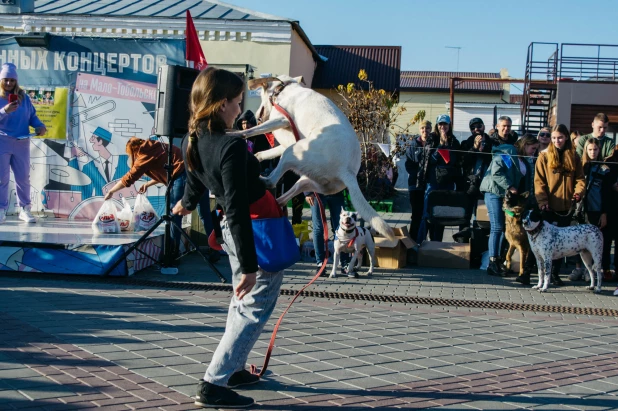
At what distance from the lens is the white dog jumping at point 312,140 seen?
315cm

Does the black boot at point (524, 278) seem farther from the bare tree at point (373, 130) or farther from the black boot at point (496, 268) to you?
the bare tree at point (373, 130)

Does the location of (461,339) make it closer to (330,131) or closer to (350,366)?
(350,366)

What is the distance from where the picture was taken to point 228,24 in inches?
650

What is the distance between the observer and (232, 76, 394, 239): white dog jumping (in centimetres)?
315

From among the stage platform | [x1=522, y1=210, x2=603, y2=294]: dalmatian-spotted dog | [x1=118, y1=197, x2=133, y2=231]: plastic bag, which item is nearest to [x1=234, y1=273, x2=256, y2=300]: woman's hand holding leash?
the stage platform

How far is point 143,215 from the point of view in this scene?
909 cm

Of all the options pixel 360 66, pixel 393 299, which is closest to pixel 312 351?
pixel 393 299

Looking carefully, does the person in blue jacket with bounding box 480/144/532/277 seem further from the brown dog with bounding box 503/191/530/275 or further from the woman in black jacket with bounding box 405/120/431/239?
the woman in black jacket with bounding box 405/120/431/239

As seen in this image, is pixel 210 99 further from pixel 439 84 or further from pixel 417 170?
pixel 439 84

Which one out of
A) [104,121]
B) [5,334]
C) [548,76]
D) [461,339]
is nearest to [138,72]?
[104,121]

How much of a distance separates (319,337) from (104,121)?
6004 millimetres

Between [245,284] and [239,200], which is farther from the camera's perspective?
[245,284]

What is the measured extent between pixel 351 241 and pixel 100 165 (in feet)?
13.6

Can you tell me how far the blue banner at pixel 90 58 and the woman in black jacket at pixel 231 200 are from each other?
20.9 feet
